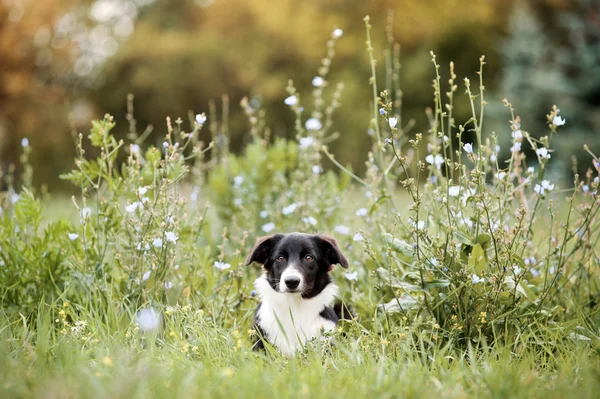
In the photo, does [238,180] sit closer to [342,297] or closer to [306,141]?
[306,141]

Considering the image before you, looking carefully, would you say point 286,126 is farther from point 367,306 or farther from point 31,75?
point 367,306

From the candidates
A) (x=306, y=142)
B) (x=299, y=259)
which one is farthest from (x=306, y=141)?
(x=299, y=259)

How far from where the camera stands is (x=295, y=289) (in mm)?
3662

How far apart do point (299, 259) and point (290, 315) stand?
0.34 metres

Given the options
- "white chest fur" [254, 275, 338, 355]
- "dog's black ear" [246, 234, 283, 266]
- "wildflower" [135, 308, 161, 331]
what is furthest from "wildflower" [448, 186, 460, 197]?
"wildflower" [135, 308, 161, 331]

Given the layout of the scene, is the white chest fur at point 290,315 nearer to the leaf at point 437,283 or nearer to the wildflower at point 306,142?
the leaf at point 437,283

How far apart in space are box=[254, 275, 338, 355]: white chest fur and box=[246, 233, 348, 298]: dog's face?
5 cm

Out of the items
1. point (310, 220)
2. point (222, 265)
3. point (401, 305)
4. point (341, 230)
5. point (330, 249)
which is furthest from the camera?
point (341, 230)

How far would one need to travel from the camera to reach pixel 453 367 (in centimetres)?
327

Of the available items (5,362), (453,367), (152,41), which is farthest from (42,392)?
(152,41)

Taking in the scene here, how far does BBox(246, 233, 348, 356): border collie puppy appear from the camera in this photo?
12.2 feet

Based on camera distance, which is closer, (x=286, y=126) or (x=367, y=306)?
(x=367, y=306)

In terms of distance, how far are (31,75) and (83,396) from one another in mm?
14846

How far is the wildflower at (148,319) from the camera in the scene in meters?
3.54
